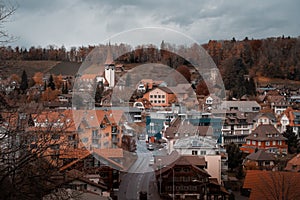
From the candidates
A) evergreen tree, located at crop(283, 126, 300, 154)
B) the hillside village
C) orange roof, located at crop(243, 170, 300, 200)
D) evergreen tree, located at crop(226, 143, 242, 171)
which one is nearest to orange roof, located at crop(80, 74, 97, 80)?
the hillside village

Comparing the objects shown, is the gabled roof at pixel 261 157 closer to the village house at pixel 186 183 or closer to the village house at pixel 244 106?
the village house at pixel 186 183

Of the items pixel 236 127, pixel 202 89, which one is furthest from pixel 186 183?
pixel 202 89

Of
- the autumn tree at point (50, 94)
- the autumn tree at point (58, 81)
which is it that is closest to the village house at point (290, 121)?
the autumn tree at point (50, 94)

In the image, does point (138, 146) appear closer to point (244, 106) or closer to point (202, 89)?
point (202, 89)

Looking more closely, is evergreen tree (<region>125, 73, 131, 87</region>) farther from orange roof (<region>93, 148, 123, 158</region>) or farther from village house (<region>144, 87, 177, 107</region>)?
orange roof (<region>93, 148, 123, 158</region>)

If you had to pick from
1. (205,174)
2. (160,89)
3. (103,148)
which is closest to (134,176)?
(103,148)

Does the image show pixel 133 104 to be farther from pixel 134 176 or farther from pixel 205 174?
pixel 205 174

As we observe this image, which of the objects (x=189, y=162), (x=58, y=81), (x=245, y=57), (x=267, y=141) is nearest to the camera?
(x=189, y=162)
